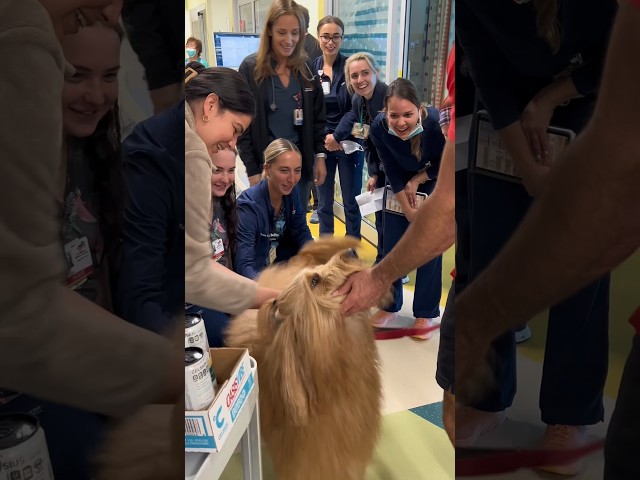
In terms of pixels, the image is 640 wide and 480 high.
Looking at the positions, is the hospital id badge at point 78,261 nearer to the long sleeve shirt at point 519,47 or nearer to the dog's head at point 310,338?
the long sleeve shirt at point 519,47

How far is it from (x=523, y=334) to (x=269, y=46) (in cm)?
177

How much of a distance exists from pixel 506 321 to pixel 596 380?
4.4 inches

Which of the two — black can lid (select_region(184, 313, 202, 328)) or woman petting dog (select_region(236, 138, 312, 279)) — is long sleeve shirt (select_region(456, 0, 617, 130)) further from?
woman petting dog (select_region(236, 138, 312, 279))

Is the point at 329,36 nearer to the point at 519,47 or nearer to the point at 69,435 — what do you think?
the point at 519,47

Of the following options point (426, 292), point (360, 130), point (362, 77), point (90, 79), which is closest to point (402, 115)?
point (362, 77)

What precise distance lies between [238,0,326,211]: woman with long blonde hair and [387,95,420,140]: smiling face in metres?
0.32

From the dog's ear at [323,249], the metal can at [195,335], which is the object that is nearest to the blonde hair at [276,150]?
the dog's ear at [323,249]

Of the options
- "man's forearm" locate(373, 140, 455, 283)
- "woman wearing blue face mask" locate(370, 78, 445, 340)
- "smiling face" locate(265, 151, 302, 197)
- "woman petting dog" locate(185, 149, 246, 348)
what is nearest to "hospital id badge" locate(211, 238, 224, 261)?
"woman petting dog" locate(185, 149, 246, 348)

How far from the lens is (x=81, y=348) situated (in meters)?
0.50

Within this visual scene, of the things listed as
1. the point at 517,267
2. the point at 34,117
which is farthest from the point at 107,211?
the point at 517,267

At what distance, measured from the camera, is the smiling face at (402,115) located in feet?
7.74

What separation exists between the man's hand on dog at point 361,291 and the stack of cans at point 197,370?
0.53 meters

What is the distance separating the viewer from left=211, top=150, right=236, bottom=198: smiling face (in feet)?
5.52

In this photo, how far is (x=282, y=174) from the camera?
6.82ft
